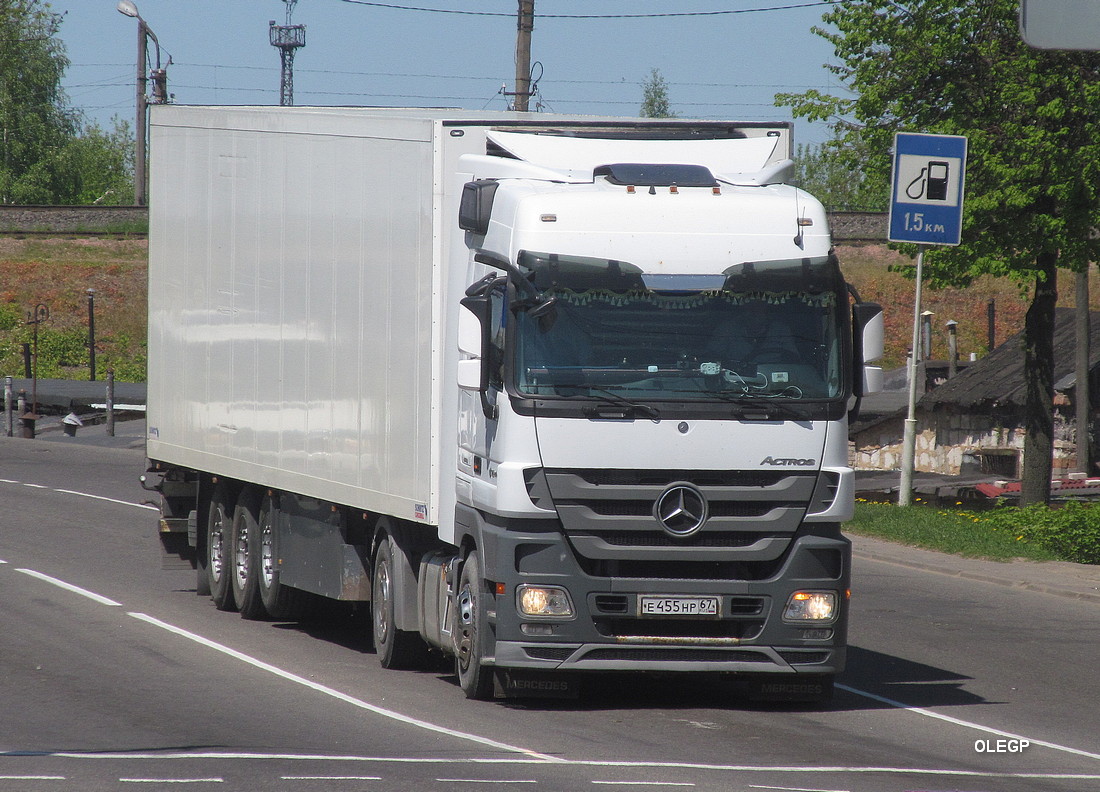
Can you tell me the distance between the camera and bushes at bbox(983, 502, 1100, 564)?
19422mm

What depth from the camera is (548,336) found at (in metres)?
10.0

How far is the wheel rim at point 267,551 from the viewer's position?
1474 centimetres

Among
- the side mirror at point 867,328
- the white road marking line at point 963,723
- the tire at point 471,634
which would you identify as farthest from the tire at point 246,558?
the side mirror at point 867,328

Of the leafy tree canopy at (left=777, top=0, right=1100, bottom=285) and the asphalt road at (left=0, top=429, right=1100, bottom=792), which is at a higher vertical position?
the leafy tree canopy at (left=777, top=0, right=1100, bottom=285)

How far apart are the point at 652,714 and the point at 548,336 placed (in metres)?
2.44

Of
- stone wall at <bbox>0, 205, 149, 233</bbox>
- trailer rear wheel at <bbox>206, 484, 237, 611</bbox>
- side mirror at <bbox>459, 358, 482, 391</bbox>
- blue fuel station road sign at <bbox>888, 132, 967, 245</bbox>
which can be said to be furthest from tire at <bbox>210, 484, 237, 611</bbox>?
stone wall at <bbox>0, 205, 149, 233</bbox>

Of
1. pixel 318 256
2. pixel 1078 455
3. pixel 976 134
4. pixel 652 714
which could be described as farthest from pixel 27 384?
pixel 652 714

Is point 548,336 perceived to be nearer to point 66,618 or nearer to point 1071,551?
point 66,618

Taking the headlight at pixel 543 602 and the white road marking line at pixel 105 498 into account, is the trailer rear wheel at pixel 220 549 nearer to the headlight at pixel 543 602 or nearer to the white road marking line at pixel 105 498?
the headlight at pixel 543 602

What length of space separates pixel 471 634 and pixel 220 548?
20.3 feet

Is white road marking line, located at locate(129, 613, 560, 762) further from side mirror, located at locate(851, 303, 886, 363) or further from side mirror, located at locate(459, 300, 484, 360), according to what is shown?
side mirror, located at locate(851, 303, 886, 363)

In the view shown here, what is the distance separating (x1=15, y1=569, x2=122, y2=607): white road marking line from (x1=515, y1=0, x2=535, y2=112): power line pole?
1587 centimetres

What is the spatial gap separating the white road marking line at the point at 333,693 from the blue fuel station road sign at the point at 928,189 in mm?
11004

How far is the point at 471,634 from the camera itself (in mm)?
10586
